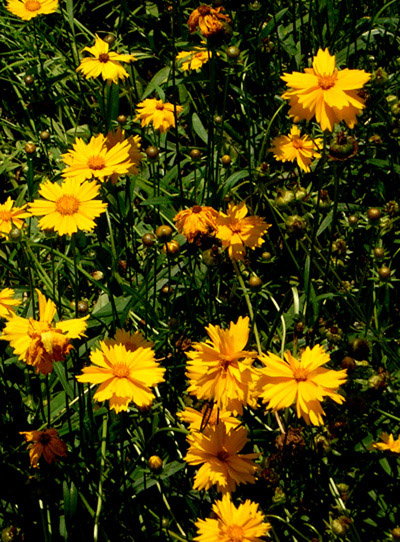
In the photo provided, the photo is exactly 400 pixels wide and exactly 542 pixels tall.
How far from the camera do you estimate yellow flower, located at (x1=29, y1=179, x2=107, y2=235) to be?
1484 millimetres

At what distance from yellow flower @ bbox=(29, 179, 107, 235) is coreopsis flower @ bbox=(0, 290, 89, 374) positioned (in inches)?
8.0

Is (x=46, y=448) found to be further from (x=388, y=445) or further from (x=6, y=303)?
(x=388, y=445)

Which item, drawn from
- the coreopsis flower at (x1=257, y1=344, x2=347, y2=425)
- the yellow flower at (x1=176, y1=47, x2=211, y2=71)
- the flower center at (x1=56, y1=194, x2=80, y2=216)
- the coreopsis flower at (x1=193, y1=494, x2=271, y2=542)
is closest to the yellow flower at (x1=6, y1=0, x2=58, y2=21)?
the yellow flower at (x1=176, y1=47, x2=211, y2=71)

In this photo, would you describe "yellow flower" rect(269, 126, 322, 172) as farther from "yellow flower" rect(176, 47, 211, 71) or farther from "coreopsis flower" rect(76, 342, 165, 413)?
"coreopsis flower" rect(76, 342, 165, 413)

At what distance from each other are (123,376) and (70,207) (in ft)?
1.32

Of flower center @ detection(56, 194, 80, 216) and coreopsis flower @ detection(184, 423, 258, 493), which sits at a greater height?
flower center @ detection(56, 194, 80, 216)

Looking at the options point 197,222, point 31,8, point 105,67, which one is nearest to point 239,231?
point 197,222

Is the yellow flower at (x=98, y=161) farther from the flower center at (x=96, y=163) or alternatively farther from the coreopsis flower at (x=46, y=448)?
the coreopsis flower at (x=46, y=448)

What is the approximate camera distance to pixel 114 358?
1438 mm

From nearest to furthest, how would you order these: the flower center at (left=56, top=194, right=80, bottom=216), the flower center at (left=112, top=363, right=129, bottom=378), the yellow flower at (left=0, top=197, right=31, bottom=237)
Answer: the flower center at (left=112, top=363, right=129, bottom=378) < the flower center at (left=56, top=194, right=80, bottom=216) < the yellow flower at (left=0, top=197, right=31, bottom=237)

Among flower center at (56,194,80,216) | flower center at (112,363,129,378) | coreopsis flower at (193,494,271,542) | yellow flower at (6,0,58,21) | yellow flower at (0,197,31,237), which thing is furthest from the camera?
yellow flower at (6,0,58,21)

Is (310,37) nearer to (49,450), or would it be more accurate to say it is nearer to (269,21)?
(269,21)

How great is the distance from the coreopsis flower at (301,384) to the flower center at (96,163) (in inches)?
25.3

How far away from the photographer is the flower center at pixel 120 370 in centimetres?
141
